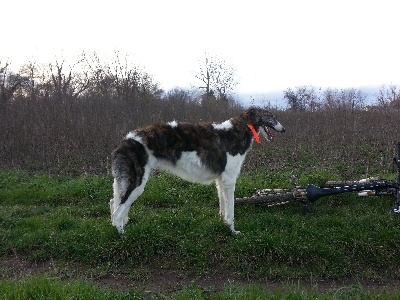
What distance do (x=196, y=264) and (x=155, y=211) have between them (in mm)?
1894

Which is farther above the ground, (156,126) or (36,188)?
(156,126)

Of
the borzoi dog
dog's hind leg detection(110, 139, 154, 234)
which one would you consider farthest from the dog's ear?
dog's hind leg detection(110, 139, 154, 234)

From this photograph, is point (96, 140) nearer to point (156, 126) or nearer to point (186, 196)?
point (186, 196)

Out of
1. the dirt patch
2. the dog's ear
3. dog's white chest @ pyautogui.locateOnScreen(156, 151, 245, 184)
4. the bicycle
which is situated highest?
the dog's ear

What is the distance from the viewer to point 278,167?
10.1 m

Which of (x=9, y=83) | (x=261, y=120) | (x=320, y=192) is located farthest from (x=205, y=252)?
(x=9, y=83)

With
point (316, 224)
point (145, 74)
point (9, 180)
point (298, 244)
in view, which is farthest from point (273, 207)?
point (145, 74)

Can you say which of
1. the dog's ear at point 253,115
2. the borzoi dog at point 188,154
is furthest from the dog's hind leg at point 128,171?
the dog's ear at point 253,115

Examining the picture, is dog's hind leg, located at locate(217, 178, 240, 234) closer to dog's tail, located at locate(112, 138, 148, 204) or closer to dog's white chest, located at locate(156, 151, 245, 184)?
dog's white chest, located at locate(156, 151, 245, 184)

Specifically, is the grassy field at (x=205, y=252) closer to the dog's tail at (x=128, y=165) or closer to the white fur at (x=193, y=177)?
the white fur at (x=193, y=177)

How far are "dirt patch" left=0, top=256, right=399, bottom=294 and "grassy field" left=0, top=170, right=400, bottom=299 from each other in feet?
0.04

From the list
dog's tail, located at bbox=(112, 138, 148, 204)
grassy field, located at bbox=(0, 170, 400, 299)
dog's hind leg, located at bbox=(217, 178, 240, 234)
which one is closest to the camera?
grassy field, located at bbox=(0, 170, 400, 299)

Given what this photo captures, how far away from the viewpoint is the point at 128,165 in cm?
540

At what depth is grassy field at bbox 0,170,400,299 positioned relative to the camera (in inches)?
165
